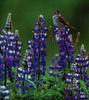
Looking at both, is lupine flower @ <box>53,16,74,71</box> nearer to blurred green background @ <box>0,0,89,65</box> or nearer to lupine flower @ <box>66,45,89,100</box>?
lupine flower @ <box>66,45,89,100</box>

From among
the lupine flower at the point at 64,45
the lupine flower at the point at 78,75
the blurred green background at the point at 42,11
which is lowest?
the lupine flower at the point at 78,75

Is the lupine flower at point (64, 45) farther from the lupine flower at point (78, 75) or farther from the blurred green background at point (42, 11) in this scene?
the blurred green background at point (42, 11)

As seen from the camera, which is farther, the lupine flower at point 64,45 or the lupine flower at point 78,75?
the lupine flower at point 64,45

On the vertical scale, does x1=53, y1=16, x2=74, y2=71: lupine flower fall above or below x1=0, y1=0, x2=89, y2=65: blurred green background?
below

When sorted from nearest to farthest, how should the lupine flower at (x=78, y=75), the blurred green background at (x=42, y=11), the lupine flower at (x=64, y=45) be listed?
1. the lupine flower at (x=78, y=75)
2. the lupine flower at (x=64, y=45)
3. the blurred green background at (x=42, y=11)

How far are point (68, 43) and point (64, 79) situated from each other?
0.73 feet

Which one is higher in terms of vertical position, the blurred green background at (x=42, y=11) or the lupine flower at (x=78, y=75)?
the blurred green background at (x=42, y=11)

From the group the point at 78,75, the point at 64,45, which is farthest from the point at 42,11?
the point at 78,75

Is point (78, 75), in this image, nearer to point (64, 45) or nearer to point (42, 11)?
point (64, 45)

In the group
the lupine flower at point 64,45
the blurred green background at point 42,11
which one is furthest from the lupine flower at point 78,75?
the blurred green background at point 42,11

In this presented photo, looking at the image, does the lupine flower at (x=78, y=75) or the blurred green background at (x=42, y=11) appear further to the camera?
the blurred green background at (x=42, y=11)

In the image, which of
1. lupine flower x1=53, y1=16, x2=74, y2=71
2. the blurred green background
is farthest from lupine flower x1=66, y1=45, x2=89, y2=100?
the blurred green background

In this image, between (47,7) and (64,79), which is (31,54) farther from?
(47,7)

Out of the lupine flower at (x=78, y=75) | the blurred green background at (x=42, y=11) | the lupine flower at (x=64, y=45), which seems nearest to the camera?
the lupine flower at (x=78, y=75)
